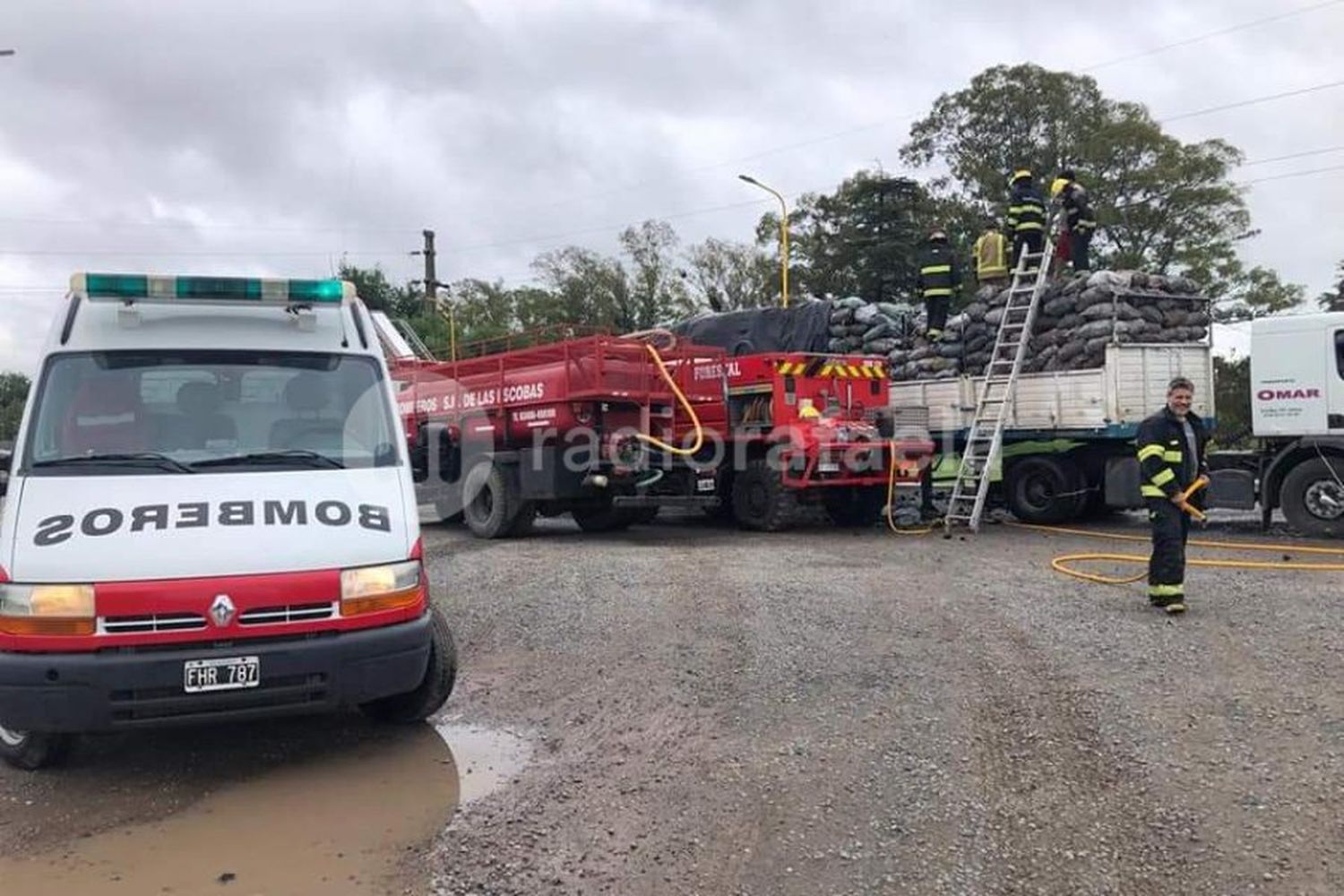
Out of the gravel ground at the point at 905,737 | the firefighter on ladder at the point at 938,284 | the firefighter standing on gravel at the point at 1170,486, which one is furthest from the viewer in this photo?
the firefighter on ladder at the point at 938,284

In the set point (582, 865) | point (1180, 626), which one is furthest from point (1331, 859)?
point (1180, 626)

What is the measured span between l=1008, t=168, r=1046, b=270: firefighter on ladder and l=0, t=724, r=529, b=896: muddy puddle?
452 inches

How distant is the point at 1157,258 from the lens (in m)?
38.7

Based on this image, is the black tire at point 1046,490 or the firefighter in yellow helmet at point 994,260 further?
the firefighter in yellow helmet at point 994,260

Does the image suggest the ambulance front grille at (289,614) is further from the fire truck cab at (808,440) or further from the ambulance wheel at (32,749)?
the fire truck cab at (808,440)

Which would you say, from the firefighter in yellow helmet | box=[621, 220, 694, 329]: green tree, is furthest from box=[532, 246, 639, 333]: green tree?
the firefighter in yellow helmet

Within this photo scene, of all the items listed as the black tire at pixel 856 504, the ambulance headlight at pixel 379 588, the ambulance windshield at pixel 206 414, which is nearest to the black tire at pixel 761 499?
the black tire at pixel 856 504

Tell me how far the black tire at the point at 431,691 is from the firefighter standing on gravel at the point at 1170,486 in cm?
489

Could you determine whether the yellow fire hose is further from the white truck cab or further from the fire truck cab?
the white truck cab

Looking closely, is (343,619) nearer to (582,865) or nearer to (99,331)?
(582,865)

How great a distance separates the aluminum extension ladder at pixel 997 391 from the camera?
42.7ft

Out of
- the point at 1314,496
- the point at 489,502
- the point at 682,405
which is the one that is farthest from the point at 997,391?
the point at 489,502

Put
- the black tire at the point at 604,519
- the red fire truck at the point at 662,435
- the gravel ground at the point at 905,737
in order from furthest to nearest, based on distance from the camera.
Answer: the black tire at the point at 604,519, the red fire truck at the point at 662,435, the gravel ground at the point at 905,737

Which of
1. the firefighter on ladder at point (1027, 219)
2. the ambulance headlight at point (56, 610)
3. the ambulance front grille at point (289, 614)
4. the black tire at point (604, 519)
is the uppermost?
the firefighter on ladder at point (1027, 219)
